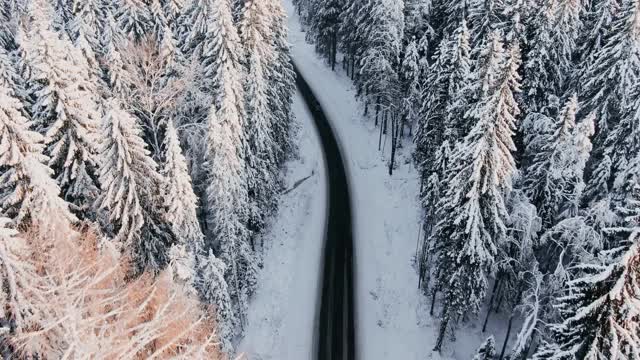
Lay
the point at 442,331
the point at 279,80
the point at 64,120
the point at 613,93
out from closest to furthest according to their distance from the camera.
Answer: the point at 64,120, the point at 613,93, the point at 442,331, the point at 279,80

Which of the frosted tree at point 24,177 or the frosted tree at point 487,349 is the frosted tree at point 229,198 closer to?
the frosted tree at point 24,177

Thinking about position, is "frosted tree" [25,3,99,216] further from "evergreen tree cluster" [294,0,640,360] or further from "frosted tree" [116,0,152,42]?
"evergreen tree cluster" [294,0,640,360]

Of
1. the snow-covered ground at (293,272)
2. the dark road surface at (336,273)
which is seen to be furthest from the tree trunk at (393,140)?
the snow-covered ground at (293,272)

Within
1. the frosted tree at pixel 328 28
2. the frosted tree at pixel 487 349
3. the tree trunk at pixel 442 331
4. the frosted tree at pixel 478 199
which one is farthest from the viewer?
the frosted tree at pixel 328 28

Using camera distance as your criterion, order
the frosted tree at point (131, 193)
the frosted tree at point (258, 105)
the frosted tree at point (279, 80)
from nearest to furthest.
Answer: the frosted tree at point (131, 193)
the frosted tree at point (258, 105)
the frosted tree at point (279, 80)

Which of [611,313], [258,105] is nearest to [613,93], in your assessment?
[611,313]

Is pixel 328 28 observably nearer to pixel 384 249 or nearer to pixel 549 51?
pixel 384 249
